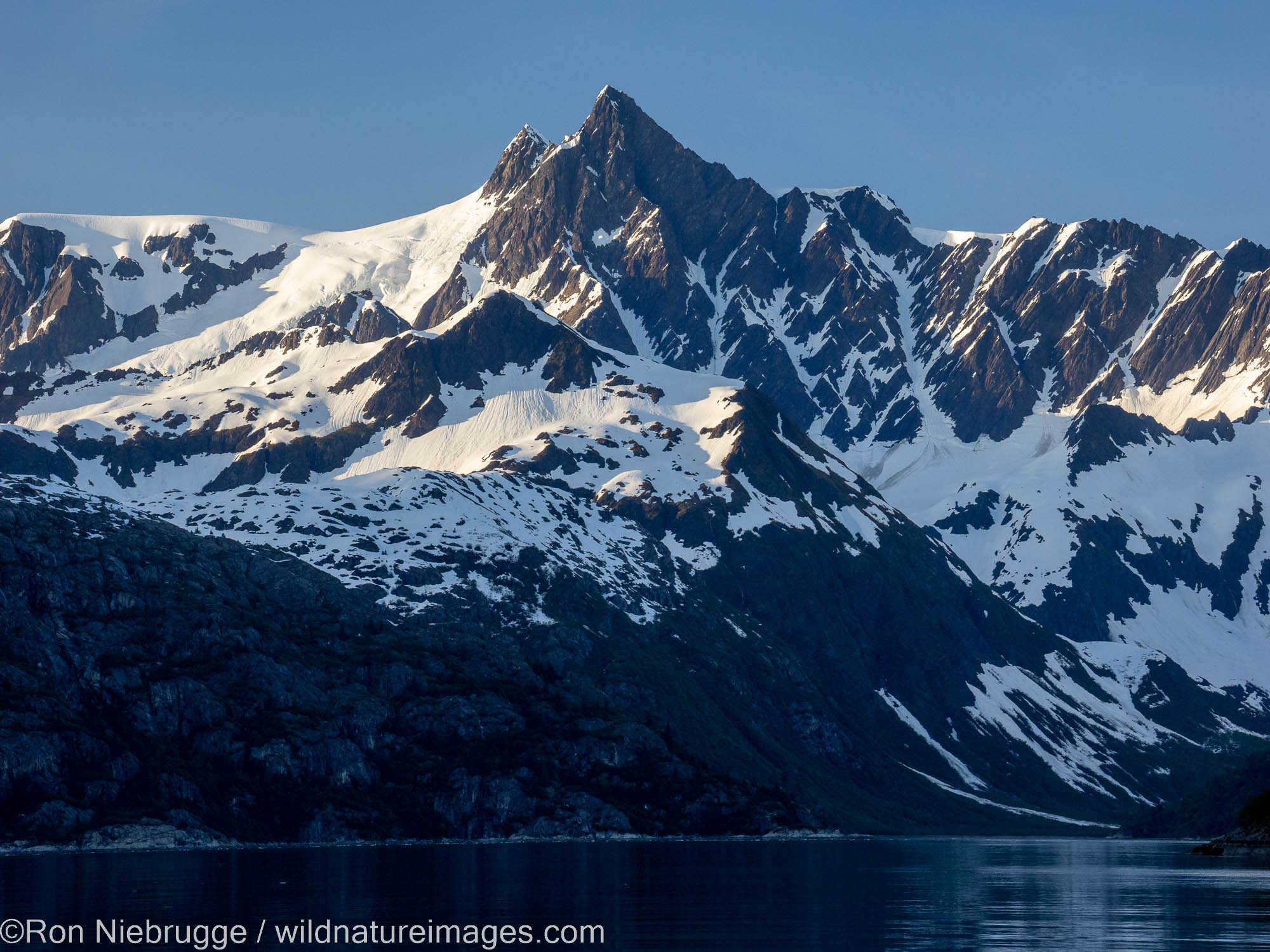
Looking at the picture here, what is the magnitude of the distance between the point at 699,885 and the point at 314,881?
4136cm

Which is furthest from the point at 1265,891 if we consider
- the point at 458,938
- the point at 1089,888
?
the point at 458,938

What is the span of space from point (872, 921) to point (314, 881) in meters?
66.3

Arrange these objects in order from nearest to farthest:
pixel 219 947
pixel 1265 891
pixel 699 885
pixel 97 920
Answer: pixel 219 947, pixel 97 920, pixel 1265 891, pixel 699 885

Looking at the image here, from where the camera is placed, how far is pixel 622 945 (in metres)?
130

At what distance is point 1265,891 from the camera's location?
176m

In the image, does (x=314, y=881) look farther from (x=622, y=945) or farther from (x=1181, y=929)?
(x=1181, y=929)

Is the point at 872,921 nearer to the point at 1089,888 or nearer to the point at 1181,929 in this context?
the point at 1181,929

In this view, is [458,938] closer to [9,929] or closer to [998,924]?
[9,929]

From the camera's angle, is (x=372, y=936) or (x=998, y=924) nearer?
(x=372, y=936)

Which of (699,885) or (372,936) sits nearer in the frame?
(372,936)

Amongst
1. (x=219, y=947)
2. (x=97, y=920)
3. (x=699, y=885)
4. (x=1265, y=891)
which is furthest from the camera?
(x=699, y=885)

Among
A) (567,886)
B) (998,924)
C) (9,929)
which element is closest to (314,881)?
(567,886)

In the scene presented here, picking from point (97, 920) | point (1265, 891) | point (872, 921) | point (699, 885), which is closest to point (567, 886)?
point (699, 885)

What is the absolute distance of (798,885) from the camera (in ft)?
632
